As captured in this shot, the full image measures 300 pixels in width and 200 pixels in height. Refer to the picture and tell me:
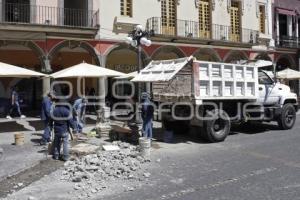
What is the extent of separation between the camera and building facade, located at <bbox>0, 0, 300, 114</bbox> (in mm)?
20719

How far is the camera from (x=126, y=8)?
2327 centimetres

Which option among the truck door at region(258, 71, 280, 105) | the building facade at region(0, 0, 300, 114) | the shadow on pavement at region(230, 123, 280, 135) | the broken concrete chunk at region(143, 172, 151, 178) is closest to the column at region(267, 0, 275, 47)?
the building facade at region(0, 0, 300, 114)

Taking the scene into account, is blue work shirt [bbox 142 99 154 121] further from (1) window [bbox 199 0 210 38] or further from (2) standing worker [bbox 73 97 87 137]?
(1) window [bbox 199 0 210 38]

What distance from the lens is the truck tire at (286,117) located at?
53.7 ft

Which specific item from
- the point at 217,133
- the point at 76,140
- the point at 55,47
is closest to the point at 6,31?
the point at 55,47

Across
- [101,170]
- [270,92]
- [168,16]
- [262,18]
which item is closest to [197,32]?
[168,16]

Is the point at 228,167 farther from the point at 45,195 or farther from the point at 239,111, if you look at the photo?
the point at 239,111

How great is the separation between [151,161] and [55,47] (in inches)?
463

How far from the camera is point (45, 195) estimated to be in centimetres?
801

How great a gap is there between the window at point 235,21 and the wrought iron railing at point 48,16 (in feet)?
Result: 32.3

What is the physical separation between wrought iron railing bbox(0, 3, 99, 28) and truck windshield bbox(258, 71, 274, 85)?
9.04 metres

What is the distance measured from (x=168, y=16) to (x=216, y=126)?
1201 centimetres

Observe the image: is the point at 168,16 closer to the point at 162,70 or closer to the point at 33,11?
the point at 33,11

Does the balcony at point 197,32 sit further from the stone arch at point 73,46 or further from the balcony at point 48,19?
the balcony at point 48,19
